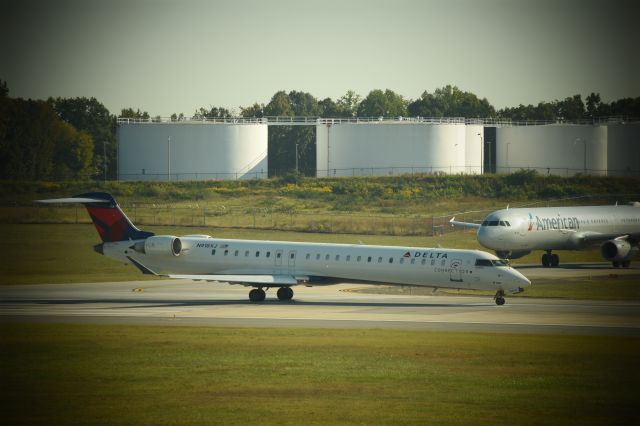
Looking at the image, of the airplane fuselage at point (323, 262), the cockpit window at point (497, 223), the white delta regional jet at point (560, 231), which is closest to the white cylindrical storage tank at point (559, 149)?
the white delta regional jet at point (560, 231)

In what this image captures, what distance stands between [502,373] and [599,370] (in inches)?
107

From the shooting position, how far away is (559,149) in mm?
125938

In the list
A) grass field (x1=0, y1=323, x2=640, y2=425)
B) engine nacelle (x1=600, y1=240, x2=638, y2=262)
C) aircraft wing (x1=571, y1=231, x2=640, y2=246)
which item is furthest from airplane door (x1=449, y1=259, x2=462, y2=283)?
aircraft wing (x1=571, y1=231, x2=640, y2=246)

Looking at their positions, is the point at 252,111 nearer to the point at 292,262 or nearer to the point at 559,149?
the point at 559,149

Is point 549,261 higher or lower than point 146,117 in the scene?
Result: lower

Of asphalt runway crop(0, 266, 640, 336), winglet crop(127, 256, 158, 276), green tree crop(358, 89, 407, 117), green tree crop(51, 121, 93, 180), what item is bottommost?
asphalt runway crop(0, 266, 640, 336)

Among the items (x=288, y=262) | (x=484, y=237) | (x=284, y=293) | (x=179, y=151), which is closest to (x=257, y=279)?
(x=288, y=262)

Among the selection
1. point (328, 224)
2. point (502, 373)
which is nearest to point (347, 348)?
point (502, 373)

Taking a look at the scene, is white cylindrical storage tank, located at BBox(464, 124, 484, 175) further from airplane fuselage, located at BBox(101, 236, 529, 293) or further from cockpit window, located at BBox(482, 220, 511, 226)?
airplane fuselage, located at BBox(101, 236, 529, 293)

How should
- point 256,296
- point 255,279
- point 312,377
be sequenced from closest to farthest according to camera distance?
point 312,377 → point 255,279 → point 256,296

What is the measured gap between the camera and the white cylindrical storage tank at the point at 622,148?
124 m

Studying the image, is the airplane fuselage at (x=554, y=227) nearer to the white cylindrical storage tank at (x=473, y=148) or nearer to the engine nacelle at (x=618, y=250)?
the engine nacelle at (x=618, y=250)

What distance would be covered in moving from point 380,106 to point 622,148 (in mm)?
51117

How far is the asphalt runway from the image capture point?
131ft
